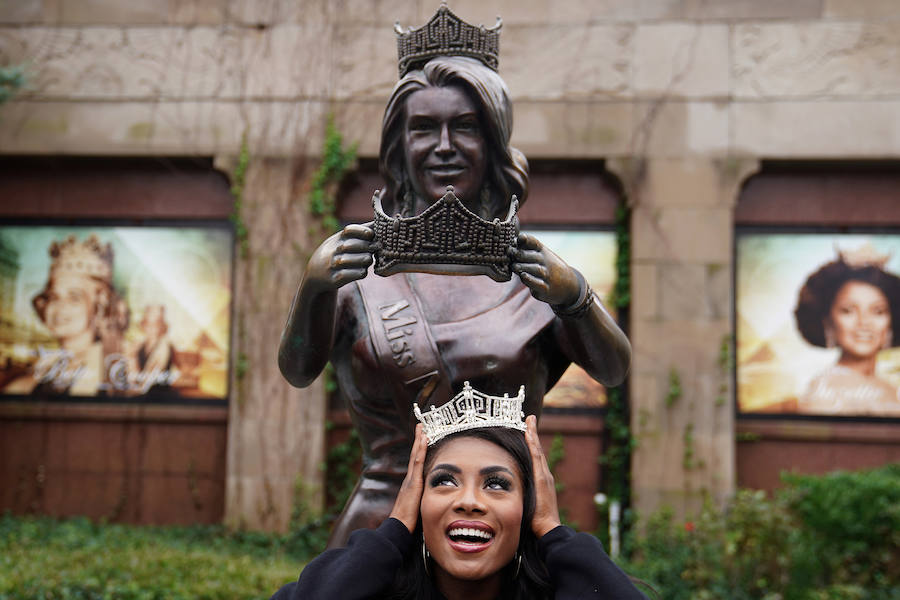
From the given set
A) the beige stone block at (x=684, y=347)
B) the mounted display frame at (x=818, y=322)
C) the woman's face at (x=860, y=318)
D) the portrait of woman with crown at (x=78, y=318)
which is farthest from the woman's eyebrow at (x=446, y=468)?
the portrait of woman with crown at (x=78, y=318)

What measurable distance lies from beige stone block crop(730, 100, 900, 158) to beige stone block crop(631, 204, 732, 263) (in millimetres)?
754

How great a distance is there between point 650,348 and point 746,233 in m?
1.72

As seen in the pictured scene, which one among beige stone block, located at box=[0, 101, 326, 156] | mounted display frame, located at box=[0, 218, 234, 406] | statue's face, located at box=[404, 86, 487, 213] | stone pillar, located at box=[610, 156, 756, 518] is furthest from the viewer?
mounted display frame, located at box=[0, 218, 234, 406]

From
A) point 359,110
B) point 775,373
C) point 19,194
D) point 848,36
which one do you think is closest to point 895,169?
point 848,36

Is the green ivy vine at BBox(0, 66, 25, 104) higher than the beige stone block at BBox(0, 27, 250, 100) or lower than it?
lower

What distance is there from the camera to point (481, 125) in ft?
7.93

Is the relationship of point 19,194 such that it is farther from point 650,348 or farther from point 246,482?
point 650,348

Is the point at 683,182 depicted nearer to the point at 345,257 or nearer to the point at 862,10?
the point at 862,10

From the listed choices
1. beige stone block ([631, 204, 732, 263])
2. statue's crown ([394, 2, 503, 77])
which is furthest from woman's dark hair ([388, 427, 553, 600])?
beige stone block ([631, 204, 732, 263])

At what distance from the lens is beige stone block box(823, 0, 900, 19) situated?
8.43 m

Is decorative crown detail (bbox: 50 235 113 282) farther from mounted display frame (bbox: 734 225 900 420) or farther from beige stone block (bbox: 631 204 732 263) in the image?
mounted display frame (bbox: 734 225 900 420)

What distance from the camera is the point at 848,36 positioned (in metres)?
8.41

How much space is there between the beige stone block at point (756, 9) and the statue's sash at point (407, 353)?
7219mm

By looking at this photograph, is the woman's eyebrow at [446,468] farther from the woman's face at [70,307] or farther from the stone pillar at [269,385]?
the woman's face at [70,307]
